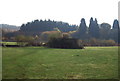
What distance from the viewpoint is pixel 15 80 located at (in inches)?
450

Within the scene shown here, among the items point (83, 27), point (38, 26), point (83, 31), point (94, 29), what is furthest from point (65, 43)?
point (38, 26)

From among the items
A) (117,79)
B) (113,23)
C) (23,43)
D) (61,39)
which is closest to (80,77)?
(117,79)

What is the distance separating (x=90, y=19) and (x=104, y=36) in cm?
1304

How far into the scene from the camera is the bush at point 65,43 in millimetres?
59000

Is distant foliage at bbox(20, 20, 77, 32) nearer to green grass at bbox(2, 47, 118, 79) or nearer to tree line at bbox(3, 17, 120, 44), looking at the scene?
tree line at bbox(3, 17, 120, 44)

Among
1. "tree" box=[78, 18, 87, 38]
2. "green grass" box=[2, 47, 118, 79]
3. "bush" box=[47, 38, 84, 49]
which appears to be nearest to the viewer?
"green grass" box=[2, 47, 118, 79]

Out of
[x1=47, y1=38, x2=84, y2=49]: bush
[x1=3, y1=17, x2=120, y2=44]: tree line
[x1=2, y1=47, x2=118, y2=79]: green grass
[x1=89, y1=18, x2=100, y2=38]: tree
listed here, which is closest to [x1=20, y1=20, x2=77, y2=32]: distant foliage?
[x1=3, y1=17, x2=120, y2=44]: tree line

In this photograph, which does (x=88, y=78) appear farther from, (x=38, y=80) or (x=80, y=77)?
(x=38, y=80)

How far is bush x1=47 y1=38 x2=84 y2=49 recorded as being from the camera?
59.0 meters

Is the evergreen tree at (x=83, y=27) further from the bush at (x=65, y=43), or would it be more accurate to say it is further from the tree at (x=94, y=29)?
the bush at (x=65, y=43)

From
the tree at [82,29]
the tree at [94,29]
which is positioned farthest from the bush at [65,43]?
the tree at [82,29]

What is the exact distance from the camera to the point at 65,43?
59.6 meters

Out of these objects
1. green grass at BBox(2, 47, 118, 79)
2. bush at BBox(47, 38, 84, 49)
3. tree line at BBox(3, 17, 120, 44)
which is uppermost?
tree line at BBox(3, 17, 120, 44)

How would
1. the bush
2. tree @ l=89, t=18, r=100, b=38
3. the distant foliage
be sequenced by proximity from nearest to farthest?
the bush
tree @ l=89, t=18, r=100, b=38
the distant foliage
